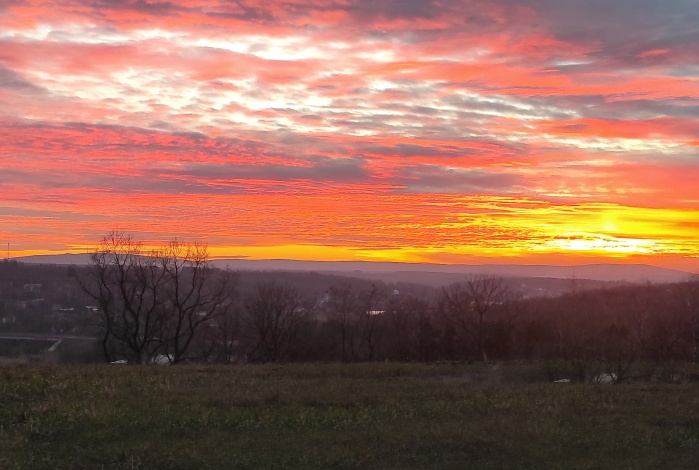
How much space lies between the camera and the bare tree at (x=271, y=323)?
38031 mm

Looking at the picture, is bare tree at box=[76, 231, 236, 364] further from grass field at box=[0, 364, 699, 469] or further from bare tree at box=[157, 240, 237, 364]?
grass field at box=[0, 364, 699, 469]

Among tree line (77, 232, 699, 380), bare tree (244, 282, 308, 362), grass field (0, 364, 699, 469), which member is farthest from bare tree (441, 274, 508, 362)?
grass field (0, 364, 699, 469)

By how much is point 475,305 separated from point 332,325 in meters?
9.75

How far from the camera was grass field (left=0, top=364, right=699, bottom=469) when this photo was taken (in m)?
9.17

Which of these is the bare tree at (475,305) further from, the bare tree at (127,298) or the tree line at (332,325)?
the bare tree at (127,298)

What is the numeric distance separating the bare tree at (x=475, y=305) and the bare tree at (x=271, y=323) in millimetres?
Result: 8722

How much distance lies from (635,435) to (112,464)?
7.62 metres

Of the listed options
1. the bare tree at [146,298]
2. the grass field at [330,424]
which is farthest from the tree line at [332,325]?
the grass field at [330,424]

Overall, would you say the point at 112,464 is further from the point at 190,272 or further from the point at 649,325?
the point at 649,325

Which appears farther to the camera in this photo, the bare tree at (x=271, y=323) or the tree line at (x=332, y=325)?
the bare tree at (x=271, y=323)

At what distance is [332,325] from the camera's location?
141ft

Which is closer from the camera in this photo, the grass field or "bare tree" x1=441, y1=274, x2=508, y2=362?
the grass field

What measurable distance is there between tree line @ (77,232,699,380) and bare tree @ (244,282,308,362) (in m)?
0.06

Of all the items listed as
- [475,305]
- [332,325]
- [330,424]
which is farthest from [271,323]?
[330,424]
